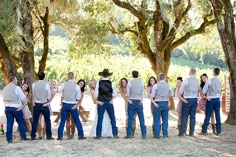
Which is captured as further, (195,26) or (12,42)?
(195,26)

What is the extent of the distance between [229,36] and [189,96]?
361 cm

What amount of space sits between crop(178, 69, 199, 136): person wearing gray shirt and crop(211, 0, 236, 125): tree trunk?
10.7 feet

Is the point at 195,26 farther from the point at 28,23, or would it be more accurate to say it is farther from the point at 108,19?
the point at 28,23

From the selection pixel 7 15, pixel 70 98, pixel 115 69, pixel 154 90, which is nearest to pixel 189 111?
pixel 154 90

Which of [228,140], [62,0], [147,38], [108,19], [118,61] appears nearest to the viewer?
[228,140]

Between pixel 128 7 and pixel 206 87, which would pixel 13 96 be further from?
pixel 128 7

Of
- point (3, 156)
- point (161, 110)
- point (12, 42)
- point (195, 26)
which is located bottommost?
point (3, 156)

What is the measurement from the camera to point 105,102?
10.7 meters

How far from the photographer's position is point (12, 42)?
12.9 metres

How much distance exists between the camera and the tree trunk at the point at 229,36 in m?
13.8

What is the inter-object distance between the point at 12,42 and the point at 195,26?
9150mm

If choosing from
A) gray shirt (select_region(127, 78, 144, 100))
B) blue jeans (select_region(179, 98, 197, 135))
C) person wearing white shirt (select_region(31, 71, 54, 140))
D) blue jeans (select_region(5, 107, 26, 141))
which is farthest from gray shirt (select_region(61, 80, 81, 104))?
blue jeans (select_region(179, 98, 197, 135))

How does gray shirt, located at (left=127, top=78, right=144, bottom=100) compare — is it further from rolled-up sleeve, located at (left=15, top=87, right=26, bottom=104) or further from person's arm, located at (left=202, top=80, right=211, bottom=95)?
rolled-up sleeve, located at (left=15, top=87, right=26, bottom=104)

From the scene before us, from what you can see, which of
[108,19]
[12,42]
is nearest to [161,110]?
[12,42]
